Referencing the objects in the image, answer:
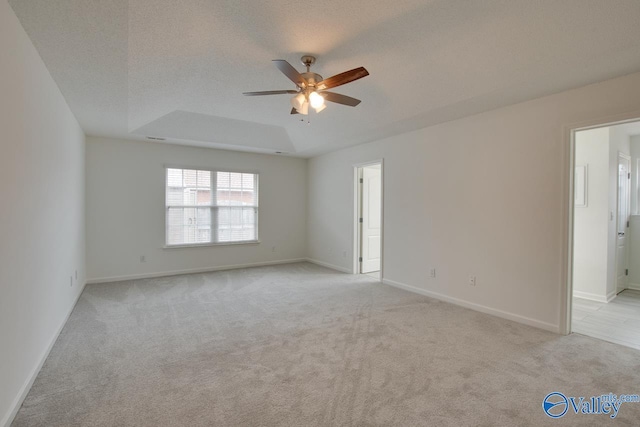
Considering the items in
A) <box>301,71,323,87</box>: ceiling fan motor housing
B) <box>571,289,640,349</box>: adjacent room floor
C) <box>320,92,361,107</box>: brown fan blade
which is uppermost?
<box>301,71,323,87</box>: ceiling fan motor housing

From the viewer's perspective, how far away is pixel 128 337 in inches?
122

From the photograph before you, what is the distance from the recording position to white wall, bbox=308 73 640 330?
10.5 feet

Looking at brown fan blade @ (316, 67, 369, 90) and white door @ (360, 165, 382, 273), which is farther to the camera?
white door @ (360, 165, 382, 273)

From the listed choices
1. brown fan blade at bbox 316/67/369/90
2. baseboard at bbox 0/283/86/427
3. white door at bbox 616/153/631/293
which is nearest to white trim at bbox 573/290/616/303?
white door at bbox 616/153/631/293

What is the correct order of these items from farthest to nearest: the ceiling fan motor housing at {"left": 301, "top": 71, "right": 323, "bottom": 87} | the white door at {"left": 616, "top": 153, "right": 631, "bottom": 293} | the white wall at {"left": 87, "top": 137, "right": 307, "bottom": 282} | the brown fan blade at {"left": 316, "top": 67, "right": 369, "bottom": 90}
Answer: the white wall at {"left": 87, "top": 137, "right": 307, "bottom": 282}
the white door at {"left": 616, "top": 153, "right": 631, "bottom": 293}
the ceiling fan motor housing at {"left": 301, "top": 71, "right": 323, "bottom": 87}
the brown fan blade at {"left": 316, "top": 67, "right": 369, "bottom": 90}

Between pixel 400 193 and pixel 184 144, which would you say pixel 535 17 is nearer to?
pixel 400 193

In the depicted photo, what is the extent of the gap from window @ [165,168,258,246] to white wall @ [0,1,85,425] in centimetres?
235

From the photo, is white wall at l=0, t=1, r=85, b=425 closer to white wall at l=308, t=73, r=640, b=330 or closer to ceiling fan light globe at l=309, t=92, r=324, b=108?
ceiling fan light globe at l=309, t=92, r=324, b=108

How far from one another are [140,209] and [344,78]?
15.2 feet

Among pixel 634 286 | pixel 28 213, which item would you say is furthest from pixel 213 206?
pixel 634 286

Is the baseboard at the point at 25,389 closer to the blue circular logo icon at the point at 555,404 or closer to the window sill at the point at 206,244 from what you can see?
the window sill at the point at 206,244

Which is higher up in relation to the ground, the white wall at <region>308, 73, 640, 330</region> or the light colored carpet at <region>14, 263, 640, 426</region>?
the white wall at <region>308, 73, 640, 330</region>

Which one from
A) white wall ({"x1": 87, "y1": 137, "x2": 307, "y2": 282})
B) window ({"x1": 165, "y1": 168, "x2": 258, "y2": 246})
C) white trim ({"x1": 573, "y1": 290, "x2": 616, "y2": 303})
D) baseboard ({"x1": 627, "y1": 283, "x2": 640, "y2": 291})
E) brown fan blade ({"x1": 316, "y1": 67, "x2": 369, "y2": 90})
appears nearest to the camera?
brown fan blade ({"x1": 316, "y1": 67, "x2": 369, "y2": 90})

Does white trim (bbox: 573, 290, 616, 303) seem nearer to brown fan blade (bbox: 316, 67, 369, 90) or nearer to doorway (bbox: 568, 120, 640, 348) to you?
doorway (bbox: 568, 120, 640, 348)
